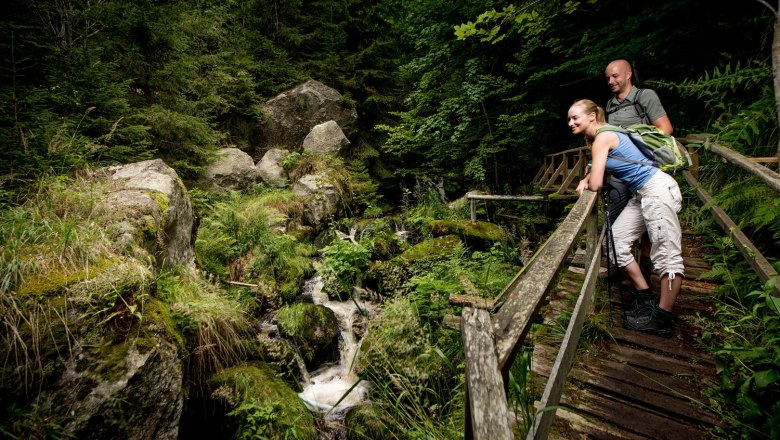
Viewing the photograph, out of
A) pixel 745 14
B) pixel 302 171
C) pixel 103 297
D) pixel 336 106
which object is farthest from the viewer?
pixel 336 106

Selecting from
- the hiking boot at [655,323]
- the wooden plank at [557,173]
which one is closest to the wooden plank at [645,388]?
the hiking boot at [655,323]

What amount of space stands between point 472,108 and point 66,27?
999 centimetres

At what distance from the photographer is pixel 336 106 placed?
1354 cm

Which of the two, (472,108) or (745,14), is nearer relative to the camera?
(745,14)

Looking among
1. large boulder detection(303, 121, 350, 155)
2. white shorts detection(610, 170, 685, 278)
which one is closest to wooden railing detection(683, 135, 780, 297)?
white shorts detection(610, 170, 685, 278)

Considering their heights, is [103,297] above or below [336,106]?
below

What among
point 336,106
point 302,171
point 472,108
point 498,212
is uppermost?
point 336,106

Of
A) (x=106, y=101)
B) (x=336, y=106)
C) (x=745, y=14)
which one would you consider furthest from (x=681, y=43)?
(x=336, y=106)

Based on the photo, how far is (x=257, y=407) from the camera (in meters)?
3.16

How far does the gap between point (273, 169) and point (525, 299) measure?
37.9ft

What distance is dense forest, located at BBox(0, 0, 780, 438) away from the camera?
3074 millimetres

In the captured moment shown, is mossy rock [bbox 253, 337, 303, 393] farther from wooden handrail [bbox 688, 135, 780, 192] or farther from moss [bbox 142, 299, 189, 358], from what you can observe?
wooden handrail [bbox 688, 135, 780, 192]

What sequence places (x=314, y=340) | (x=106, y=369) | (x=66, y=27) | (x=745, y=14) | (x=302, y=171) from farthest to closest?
1. (x=302, y=171)
2. (x=66, y=27)
3. (x=314, y=340)
4. (x=745, y=14)
5. (x=106, y=369)

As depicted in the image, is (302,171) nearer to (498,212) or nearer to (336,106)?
(336,106)
